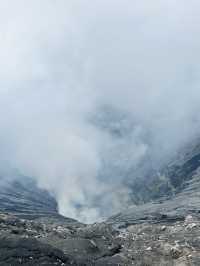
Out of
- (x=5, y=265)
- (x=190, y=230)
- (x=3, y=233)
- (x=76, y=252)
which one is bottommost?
(x=5, y=265)

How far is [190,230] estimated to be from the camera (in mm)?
79875

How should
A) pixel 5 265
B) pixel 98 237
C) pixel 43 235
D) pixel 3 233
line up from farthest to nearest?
pixel 98 237
pixel 43 235
pixel 3 233
pixel 5 265

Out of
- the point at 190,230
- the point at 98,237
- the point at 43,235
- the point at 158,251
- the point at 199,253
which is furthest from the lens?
the point at 190,230

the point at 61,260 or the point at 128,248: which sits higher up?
the point at 128,248

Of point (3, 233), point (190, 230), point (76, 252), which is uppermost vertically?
point (190, 230)

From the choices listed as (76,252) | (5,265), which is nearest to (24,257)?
(5,265)

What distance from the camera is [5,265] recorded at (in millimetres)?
47750

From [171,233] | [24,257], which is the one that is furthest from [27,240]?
[171,233]

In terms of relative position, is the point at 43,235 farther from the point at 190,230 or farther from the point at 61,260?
the point at 190,230

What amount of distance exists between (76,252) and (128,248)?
869 centimetres

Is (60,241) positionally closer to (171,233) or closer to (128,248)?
(128,248)

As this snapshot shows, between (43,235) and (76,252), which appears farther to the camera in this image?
(43,235)

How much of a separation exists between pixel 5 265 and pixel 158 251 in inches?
689

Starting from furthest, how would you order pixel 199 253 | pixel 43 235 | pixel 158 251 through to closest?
pixel 43 235
pixel 158 251
pixel 199 253
